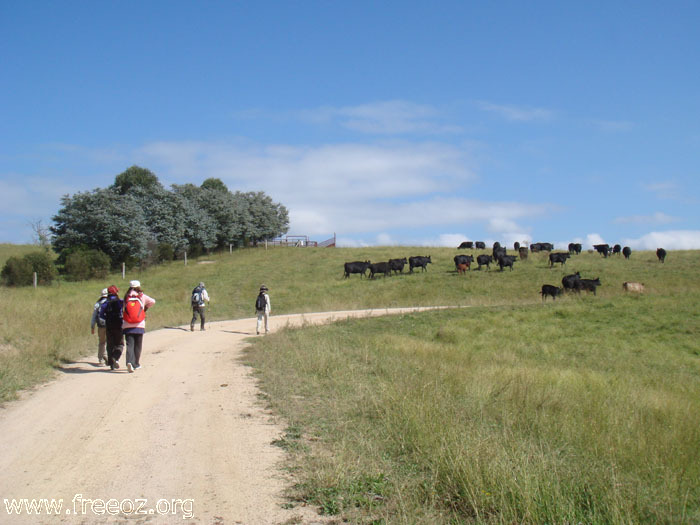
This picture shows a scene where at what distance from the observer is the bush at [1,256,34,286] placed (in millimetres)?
49250

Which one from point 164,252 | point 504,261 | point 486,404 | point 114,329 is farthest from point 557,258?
point 164,252

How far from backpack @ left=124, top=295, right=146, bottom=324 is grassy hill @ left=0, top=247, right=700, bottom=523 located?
2.04 metres

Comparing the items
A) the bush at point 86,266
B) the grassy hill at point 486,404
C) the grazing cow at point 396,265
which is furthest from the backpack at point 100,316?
the bush at point 86,266

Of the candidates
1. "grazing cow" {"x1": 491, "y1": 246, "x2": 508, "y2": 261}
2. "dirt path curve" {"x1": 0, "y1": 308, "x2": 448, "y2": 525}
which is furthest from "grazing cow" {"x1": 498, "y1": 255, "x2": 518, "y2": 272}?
→ "dirt path curve" {"x1": 0, "y1": 308, "x2": 448, "y2": 525}

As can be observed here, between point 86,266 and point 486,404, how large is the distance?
175 ft

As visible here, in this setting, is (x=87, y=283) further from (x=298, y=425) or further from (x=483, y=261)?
(x=298, y=425)

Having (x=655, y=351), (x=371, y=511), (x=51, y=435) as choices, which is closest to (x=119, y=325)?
(x=51, y=435)

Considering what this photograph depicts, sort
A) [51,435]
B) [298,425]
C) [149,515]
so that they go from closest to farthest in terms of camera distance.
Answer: [149,515] < [51,435] < [298,425]

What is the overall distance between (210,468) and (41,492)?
1.68 m

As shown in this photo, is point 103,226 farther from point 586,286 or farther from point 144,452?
point 144,452

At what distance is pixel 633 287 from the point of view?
35.8 meters

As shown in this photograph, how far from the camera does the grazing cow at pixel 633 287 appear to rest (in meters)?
35.4

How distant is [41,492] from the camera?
5695 millimetres

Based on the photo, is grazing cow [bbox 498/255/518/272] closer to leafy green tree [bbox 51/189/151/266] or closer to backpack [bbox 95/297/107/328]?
backpack [bbox 95/297/107/328]
